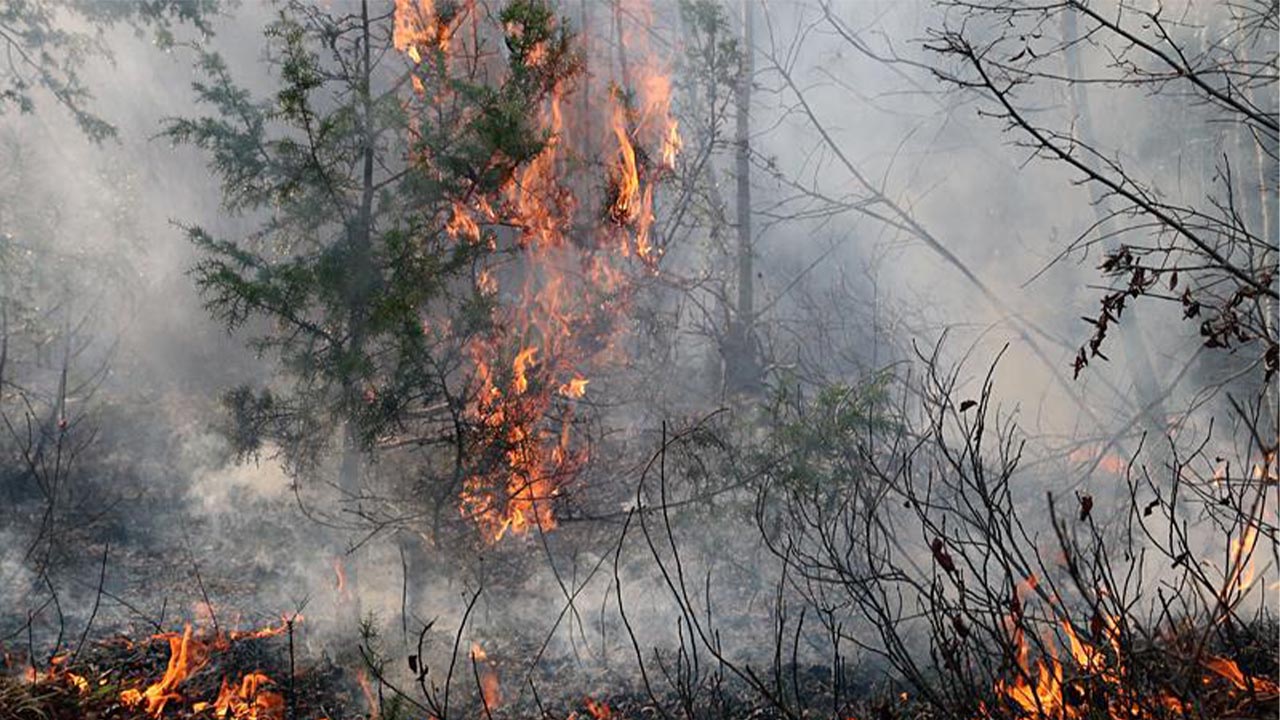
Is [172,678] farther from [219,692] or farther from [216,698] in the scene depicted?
[219,692]

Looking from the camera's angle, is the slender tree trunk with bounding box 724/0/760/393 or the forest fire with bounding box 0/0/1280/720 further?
the slender tree trunk with bounding box 724/0/760/393

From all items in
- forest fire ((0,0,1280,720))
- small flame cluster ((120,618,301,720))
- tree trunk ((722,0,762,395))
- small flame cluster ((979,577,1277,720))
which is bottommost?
small flame cluster ((979,577,1277,720))

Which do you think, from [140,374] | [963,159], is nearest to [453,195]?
[140,374]

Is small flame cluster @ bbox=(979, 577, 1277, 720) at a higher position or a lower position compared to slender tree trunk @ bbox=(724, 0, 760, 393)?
lower

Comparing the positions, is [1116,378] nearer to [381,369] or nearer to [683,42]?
[683,42]

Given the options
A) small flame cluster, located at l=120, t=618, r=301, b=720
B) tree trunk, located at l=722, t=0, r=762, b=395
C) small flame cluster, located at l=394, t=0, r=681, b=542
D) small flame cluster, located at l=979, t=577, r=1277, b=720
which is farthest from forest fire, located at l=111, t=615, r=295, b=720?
tree trunk, located at l=722, t=0, r=762, b=395

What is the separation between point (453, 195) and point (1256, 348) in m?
9.71

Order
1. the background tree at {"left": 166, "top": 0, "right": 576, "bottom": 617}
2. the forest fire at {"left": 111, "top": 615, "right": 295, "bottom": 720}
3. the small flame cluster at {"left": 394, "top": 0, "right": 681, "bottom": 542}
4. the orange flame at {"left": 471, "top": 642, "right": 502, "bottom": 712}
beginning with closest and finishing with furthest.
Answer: the forest fire at {"left": 111, "top": 615, "right": 295, "bottom": 720} < the orange flame at {"left": 471, "top": 642, "right": 502, "bottom": 712} < the background tree at {"left": 166, "top": 0, "right": 576, "bottom": 617} < the small flame cluster at {"left": 394, "top": 0, "right": 681, "bottom": 542}

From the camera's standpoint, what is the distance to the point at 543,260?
38.7 feet

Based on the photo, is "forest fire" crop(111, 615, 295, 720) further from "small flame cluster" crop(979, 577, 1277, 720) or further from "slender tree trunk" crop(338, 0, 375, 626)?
"small flame cluster" crop(979, 577, 1277, 720)

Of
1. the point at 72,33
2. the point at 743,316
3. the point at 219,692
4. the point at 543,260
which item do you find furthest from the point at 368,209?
the point at 72,33

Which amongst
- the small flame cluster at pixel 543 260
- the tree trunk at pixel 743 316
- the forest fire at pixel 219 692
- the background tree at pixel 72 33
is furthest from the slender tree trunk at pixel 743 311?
the forest fire at pixel 219 692

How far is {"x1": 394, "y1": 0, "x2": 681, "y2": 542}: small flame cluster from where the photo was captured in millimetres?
8602

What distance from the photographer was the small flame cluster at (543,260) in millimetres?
8602
